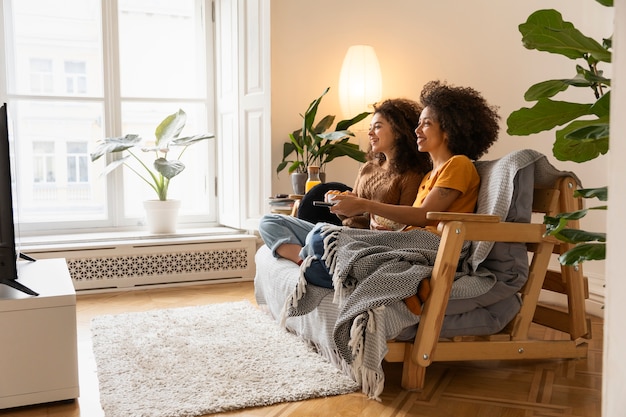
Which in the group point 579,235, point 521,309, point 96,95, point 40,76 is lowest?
point 521,309

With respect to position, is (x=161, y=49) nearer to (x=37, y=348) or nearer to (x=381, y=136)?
(x=381, y=136)

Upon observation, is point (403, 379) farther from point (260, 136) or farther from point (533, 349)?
point (260, 136)

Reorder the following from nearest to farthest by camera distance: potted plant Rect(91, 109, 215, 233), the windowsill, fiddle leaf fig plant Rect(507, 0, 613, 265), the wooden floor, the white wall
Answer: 1. the white wall
2. fiddle leaf fig plant Rect(507, 0, 613, 265)
3. the wooden floor
4. the windowsill
5. potted plant Rect(91, 109, 215, 233)

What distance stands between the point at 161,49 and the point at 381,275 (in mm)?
3167

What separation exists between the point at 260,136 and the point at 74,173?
4.58 ft

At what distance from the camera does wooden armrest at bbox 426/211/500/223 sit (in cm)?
222

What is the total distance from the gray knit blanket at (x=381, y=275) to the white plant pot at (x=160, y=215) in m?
2.09

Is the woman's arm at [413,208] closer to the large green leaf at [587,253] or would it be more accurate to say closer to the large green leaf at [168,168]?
the large green leaf at [587,253]

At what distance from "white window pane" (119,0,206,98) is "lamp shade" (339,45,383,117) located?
1.26 m

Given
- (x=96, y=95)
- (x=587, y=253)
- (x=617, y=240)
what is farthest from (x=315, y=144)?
(x=617, y=240)

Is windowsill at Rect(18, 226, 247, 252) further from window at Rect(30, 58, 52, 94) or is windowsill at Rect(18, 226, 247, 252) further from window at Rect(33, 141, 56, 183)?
window at Rect(30, 58, 52, 94)

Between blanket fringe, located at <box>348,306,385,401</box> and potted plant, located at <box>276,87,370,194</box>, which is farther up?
potted plant, located at <box>276,87,370,194</box>

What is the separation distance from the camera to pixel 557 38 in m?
1.14

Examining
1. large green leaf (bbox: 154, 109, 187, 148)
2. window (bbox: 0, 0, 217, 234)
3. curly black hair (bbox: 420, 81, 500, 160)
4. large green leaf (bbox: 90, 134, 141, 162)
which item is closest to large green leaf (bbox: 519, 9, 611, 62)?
curly black hair (bbox: 420, 81, 500, 160)
